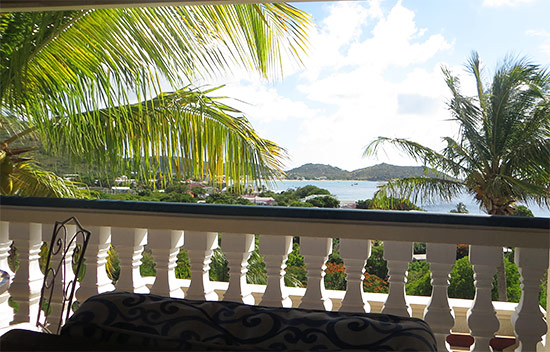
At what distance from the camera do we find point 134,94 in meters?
4.05

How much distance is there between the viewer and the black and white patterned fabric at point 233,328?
754mm

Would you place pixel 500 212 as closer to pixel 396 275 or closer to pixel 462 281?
pixel 462 281

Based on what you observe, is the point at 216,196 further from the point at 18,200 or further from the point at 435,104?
the point at 18,200

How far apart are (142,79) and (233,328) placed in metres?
3.51

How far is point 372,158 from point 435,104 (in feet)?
38.9

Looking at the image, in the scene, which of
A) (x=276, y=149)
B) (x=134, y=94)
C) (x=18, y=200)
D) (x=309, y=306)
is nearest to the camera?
(x=309, y=306)

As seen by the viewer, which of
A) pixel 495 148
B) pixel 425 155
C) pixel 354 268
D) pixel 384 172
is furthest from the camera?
pixel 384 172

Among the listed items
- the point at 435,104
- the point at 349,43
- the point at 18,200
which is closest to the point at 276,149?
the point at 18,200

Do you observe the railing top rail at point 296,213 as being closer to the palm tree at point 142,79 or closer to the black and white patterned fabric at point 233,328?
the black and white patterned fabric at point 233,328

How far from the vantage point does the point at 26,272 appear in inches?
70.6

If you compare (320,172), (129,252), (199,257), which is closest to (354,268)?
(199,257)

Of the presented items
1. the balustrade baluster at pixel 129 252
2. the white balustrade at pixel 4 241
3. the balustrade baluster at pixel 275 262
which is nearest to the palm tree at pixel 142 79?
the white balustrade at pixel 4 241

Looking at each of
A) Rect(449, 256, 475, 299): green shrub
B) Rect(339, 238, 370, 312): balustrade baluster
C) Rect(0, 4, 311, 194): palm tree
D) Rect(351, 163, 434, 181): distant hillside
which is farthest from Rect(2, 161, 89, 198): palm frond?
Rect(351, 163, 434, 181): distant hillside

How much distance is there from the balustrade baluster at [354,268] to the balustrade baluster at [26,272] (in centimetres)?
108
